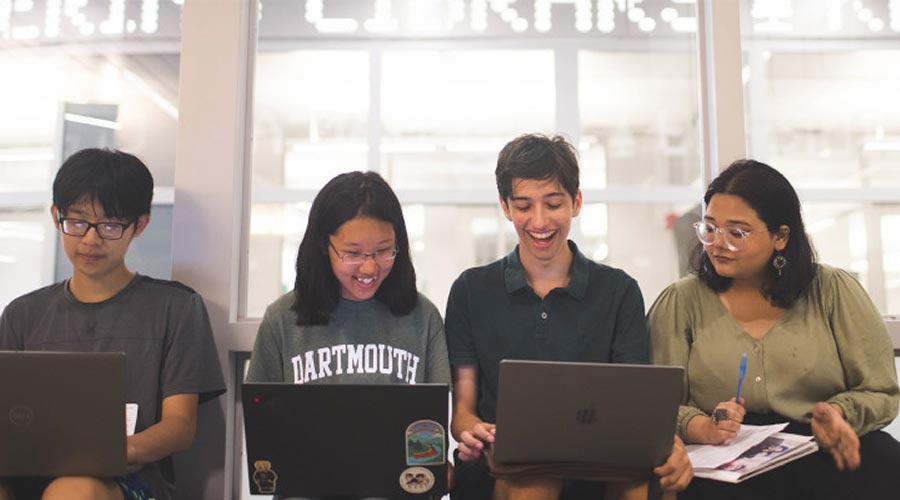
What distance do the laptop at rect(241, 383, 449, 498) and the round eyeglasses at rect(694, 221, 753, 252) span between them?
2.63ft

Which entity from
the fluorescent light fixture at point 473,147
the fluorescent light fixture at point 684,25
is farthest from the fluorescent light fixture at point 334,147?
the fluorescent light fixture at point 684,25

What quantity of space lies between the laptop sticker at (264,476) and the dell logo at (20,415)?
1.36 ft

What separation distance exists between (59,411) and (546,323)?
40.2 inches

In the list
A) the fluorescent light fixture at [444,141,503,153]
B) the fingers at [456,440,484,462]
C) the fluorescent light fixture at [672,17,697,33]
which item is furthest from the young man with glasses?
the fluorescent light fixture at [444,141,503,153]

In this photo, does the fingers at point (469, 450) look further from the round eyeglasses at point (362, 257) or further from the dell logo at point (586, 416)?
the round eyeglasses at point (362, 257)

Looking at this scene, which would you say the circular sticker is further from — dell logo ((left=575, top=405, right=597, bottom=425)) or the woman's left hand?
the woman's left hand

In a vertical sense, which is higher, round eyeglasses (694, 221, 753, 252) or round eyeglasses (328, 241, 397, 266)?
round eyeglasses (694, 221, 753, 252)

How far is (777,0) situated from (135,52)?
80.6 inches

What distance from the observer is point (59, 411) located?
4.81 ft

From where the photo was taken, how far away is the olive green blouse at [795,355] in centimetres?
181

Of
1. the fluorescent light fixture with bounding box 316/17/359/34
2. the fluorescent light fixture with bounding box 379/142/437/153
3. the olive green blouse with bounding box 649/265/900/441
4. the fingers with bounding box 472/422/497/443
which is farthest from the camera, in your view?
the fluorescent light fixture with bounding box 379/142/437/153

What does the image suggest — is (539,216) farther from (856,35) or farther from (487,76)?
(487,76)

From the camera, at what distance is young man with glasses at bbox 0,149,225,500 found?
1854 mm

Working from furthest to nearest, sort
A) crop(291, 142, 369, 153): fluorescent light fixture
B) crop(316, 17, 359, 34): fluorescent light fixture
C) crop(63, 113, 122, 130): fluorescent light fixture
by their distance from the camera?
crop(291, 142, 369, 153): fluorescent light fixture
crop(316, 17, 359, 34): fluorescent light fixture
crop(63, 113, 122, 130): fluorescent light fixture
